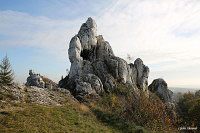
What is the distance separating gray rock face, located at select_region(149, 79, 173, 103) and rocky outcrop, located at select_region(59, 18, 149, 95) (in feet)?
16.8

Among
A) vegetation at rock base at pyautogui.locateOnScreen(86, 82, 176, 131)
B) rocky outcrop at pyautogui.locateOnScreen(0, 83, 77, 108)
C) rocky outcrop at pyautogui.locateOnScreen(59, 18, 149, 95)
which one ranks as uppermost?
rocky outcrop at pyautogui.locateOnScreen(59, 18, 149, 95)

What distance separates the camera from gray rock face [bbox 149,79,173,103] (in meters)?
53.3

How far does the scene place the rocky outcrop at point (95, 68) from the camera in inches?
1353

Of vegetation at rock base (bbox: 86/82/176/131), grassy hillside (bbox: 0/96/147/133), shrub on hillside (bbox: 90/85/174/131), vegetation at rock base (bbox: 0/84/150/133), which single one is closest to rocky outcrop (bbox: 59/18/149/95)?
vegetation at rock base (bbox: 86/82/176/131)

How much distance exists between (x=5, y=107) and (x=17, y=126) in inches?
162

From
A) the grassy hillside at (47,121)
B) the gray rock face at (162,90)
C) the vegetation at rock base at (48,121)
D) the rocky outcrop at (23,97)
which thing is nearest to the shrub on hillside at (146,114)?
the vegetation at rock base at (48,121)

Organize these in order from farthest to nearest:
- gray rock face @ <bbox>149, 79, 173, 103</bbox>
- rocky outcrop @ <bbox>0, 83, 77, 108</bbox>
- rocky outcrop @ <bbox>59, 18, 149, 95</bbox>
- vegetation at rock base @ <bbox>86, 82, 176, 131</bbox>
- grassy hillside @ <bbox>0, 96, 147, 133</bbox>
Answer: gray rock face @ <bbox>149, 79, 173, 103</bbox>
rocky outcrop @ <bbox>59, 18, 149, 95</bbox>
vegetation at rock base @ <bbox>86, 82, 176, 131</bbox>
rocky outcrop @ <bbox>0, 83, 77, 108</bbox>
grassy hillside @ <bbox>0, 96, 147, 133</bbox>

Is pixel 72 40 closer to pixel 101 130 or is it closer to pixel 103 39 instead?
pixel 103 39

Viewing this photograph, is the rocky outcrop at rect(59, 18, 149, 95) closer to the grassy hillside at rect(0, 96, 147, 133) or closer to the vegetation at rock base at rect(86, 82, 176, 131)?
the vegetation at rock base at rect(86, 82, 176, 131)

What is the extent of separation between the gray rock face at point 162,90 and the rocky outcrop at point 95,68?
16.8 ft

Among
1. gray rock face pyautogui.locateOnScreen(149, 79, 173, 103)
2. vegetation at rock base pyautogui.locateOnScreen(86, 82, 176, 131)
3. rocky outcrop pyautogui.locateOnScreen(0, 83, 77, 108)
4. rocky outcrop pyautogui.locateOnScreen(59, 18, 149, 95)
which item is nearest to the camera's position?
rocky outcrop pyautogui.locateOnScreen(0, 83, 77, 108)

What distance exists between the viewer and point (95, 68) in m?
42.4

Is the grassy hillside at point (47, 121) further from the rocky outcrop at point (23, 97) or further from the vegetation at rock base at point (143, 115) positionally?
the rocky outcrop at point (23, 97)

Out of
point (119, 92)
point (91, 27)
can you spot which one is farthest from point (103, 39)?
point (119, 92)
